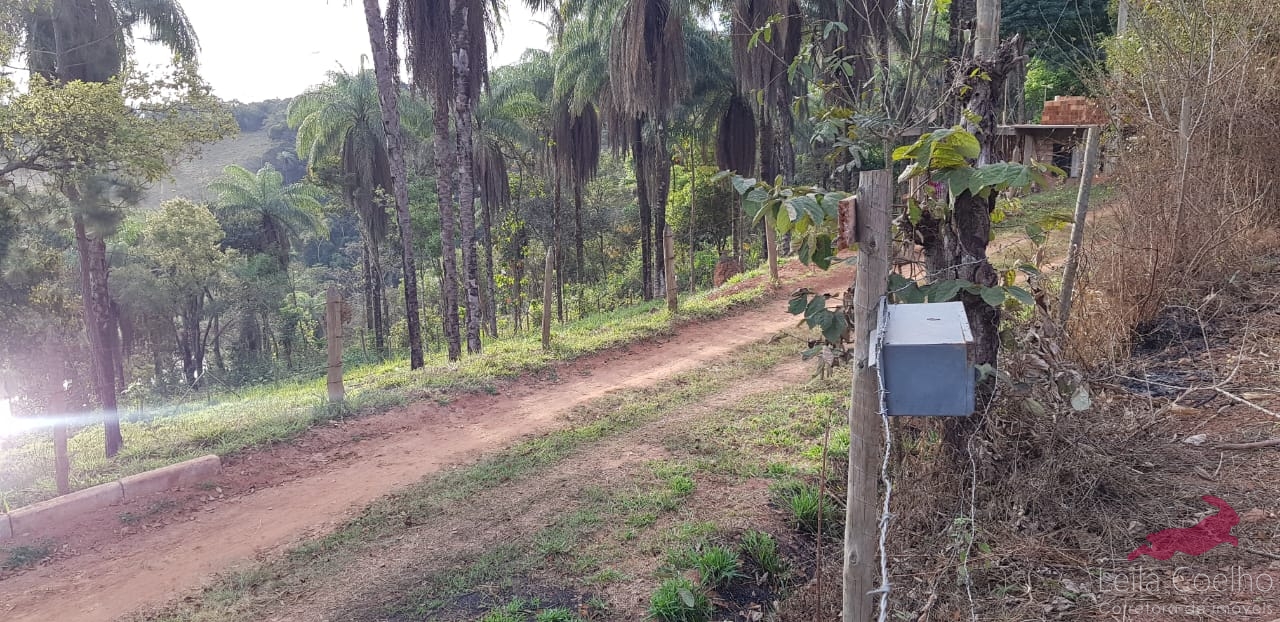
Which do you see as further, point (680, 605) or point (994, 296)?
point (680, 605)

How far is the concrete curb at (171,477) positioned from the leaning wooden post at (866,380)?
6.26m

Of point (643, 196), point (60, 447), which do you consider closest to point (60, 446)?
point (60, 447)

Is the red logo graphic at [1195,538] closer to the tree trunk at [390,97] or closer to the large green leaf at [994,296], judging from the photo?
the large green leaf at [994,296]

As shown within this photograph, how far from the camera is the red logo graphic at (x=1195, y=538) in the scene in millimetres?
3330

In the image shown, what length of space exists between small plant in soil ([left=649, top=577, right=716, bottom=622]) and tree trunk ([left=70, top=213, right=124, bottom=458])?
7.47 metres

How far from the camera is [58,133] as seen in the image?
7.47 metres

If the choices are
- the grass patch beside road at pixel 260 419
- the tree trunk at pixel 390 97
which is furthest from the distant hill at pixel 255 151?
the grass patch beside road at pixel 260 419

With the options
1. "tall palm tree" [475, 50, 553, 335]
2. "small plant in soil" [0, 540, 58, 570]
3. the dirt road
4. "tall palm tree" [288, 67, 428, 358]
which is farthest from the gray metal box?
"tall palm tree" [288, 67, 428, 358]

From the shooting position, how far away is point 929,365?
2062 mm

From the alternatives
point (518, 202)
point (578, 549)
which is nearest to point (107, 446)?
point (578, 549)

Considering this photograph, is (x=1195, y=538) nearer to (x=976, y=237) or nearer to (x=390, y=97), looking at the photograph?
(x=976, y=237)

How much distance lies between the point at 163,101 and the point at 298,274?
32.4m

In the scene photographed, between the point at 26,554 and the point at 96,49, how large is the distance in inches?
342

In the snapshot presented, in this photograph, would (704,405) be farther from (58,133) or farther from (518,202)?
(518,202)
